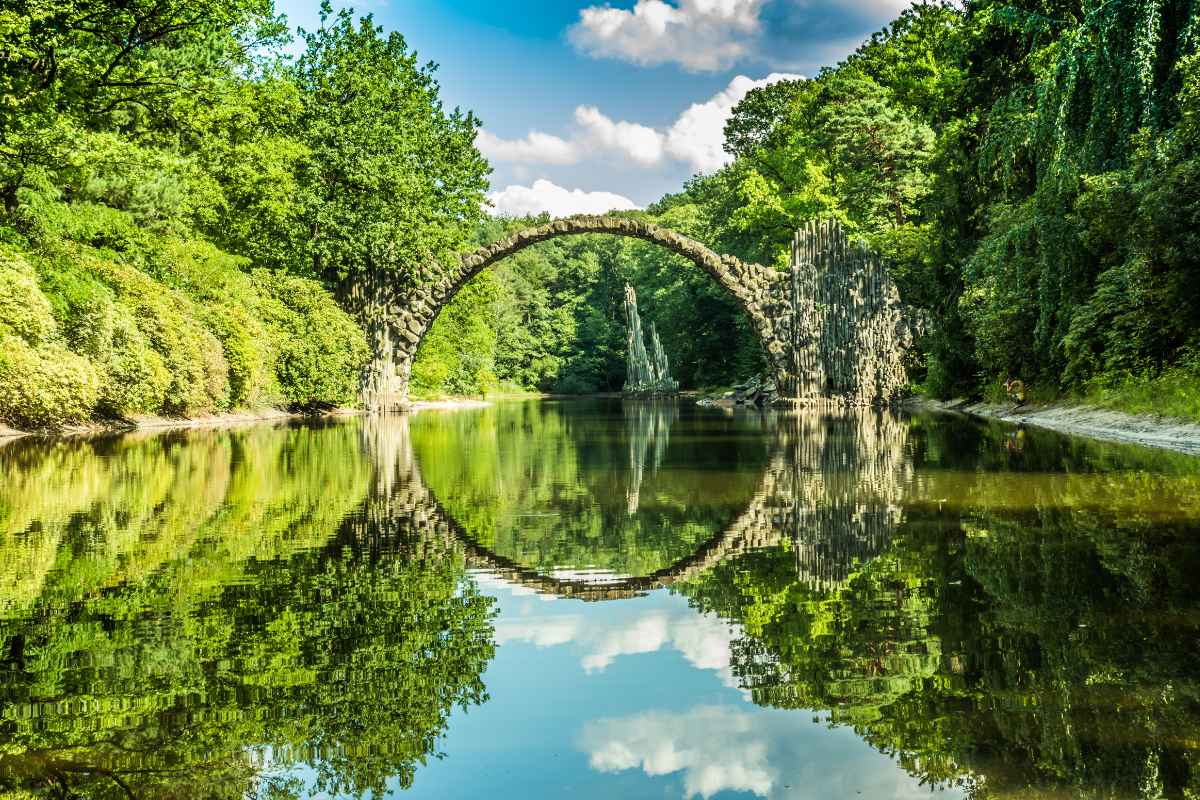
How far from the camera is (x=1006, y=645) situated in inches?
151

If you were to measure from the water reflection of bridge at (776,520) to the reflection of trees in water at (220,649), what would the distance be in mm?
359

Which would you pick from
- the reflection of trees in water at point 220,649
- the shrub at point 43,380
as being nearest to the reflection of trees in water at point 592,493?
the reflection of trees in water at point 220,649

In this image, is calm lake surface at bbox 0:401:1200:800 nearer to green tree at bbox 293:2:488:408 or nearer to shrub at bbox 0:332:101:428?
shrub at bbox 0:332:101:428

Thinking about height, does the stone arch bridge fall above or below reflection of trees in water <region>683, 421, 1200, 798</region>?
above

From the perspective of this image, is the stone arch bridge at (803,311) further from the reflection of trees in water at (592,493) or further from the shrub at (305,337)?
the reflection of trees in water at (592,493)

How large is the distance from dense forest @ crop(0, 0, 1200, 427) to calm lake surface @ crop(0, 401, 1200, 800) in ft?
24.7

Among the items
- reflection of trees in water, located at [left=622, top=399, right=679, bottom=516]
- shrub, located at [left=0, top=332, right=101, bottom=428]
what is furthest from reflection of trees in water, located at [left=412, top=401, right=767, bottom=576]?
shrub, located at [left=0, top=332, right=101, bottom=428]

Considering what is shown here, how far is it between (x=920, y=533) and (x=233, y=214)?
25.2m

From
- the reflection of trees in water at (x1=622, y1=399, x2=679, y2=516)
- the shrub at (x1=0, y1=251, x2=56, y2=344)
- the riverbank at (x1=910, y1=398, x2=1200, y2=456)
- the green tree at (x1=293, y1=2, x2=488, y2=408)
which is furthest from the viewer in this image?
the green tree at (x1=293, y1=2, x2=488, y2=408)

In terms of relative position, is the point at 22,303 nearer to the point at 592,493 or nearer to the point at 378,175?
the point at 592,493

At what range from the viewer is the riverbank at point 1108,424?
1289 centimetres

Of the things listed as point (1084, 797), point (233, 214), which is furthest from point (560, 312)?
point (1084, 797)

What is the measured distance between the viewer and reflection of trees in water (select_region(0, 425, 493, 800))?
2857mm

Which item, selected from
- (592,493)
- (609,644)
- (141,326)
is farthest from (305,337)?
(609,644)
